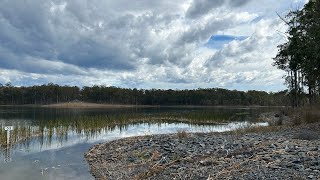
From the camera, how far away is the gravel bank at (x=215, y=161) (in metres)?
9.91

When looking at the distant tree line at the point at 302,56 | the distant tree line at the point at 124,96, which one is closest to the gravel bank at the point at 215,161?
the distant tree line at the point at 302,56

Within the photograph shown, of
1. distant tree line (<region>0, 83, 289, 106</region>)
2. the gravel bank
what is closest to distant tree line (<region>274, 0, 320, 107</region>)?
the gravel bank

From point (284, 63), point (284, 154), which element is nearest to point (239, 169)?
point (284, 154)

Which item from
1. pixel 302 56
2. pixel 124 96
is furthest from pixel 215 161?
pixel 124 96

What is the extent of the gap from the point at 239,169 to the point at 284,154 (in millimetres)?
2071

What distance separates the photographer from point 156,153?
16516 mm

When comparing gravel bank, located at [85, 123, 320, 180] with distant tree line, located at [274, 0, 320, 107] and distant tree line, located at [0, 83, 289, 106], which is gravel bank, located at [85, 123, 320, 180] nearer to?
distant tree line, located at [274, 0, 320, 107]

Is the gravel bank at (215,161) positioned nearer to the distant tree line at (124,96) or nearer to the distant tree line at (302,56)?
the distant tree line at (302,56)

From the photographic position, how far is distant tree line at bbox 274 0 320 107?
23859mm

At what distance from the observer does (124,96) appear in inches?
6988

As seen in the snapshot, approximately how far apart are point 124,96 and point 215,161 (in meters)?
167

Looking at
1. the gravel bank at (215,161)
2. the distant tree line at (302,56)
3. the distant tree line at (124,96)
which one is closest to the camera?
the gravel bank at (215,161)

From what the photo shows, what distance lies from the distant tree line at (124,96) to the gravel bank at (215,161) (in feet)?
521

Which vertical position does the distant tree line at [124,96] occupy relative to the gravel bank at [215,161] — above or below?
above
